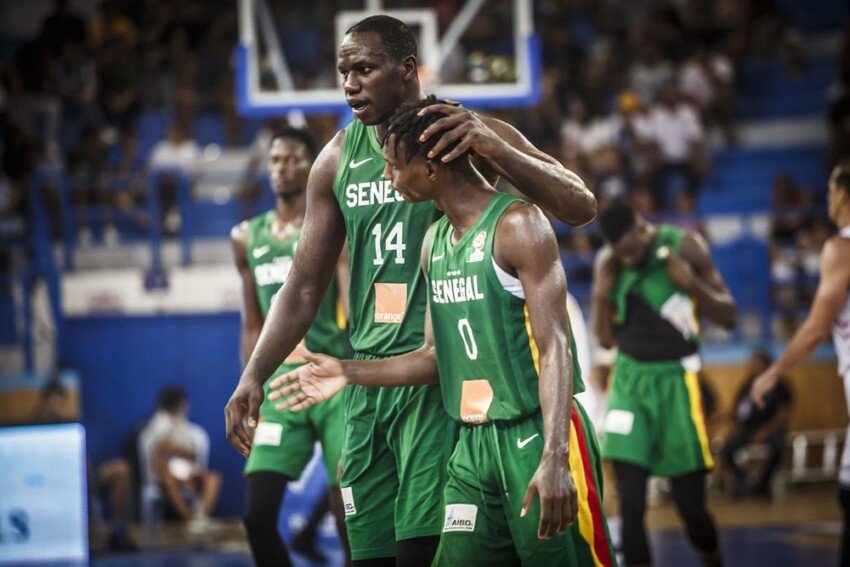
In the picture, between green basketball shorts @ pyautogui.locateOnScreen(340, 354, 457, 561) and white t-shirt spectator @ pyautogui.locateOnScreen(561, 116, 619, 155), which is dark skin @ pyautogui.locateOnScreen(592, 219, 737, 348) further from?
white t-shirt spectator @ pyautogui.locateOnScreen(561, 116, 619, 155)

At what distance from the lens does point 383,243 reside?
4.98m

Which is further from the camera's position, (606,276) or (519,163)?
(606,276)

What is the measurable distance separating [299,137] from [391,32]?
7.57 ft

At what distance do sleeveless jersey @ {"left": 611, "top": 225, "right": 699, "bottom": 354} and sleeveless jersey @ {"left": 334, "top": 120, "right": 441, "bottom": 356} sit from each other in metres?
2.82

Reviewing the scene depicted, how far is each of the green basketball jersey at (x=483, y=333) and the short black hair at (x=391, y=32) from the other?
0.72 m

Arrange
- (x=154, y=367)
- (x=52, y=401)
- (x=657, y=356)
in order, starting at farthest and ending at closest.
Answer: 1. (x=154, y=367)
2. (x=52, y=401)
3. (x=657, y=356)

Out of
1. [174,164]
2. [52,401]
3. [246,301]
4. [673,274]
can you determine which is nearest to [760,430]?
[673,274]

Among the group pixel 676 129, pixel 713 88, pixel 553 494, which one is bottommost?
pixel 553 494

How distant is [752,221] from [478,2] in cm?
614

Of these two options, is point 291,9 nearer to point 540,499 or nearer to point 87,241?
point 87,241

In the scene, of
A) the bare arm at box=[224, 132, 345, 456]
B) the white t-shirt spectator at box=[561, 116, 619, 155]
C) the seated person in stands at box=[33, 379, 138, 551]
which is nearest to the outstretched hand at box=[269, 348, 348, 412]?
the bare arm at box=[224, 132, 345, 456]

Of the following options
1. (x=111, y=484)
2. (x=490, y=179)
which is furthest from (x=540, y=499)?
(x=111, y=484)

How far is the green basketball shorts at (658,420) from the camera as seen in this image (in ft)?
23.7

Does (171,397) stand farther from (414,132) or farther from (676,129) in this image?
(414,132)
